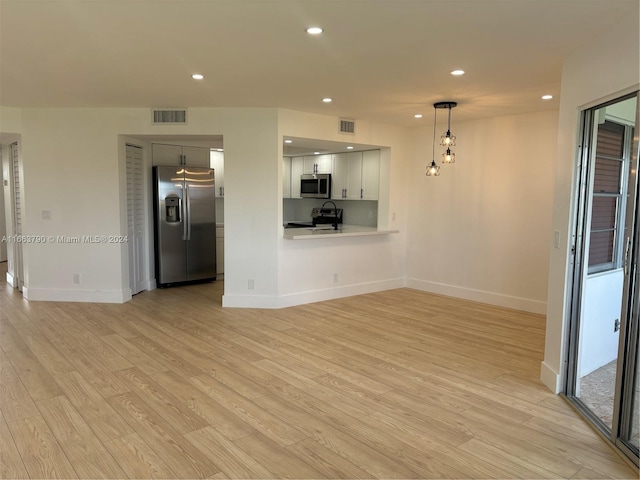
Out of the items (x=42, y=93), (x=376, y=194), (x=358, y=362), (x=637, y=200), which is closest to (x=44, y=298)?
(x=42, y=93)

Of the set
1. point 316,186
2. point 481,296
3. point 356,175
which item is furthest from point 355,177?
point 481,296

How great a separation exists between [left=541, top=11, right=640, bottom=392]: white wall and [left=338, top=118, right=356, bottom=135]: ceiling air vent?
307cm

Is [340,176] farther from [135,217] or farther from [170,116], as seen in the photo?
[135,217]

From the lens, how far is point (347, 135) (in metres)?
5.97

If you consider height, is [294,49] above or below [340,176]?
above

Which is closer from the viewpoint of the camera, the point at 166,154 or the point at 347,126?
the point at 347,126

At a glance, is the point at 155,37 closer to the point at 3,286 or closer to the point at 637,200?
the point at 637,200

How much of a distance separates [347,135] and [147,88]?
8.57ft

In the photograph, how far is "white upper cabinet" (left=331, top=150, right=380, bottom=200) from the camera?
22.5 ft

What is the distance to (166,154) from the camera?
6.66m

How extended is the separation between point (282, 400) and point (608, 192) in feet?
9.14

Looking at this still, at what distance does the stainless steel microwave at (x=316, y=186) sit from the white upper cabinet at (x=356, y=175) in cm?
11

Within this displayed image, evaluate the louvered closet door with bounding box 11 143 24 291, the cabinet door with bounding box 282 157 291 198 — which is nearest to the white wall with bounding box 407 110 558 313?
the cabinet door with bounding box 282 157 291 198

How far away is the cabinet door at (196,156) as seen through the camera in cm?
684
